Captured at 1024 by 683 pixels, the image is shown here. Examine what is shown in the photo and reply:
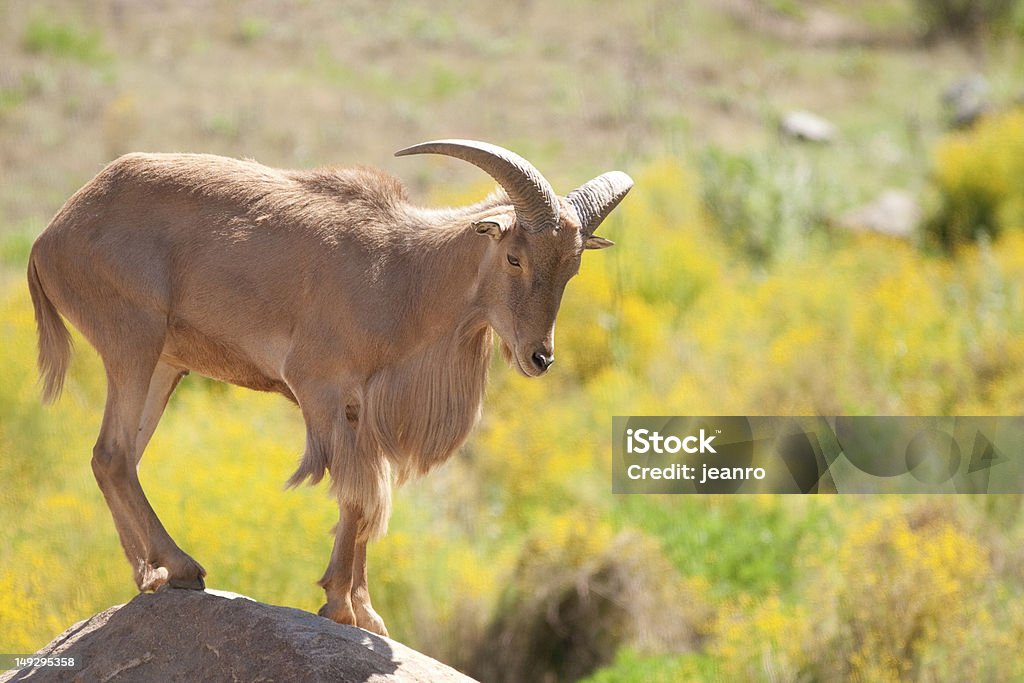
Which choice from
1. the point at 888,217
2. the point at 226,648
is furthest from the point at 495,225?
the point at 888,217

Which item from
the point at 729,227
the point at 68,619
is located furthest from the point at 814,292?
the point at 68,619

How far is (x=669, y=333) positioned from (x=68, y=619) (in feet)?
31.8

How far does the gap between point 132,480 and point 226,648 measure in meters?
0.94

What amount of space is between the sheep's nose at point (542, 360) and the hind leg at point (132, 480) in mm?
1933

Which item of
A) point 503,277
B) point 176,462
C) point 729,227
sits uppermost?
point 729,227

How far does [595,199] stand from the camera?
5363 mm

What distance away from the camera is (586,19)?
3162cm

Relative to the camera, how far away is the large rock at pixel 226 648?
540 cm

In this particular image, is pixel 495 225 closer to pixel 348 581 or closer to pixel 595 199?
pixel 595 199

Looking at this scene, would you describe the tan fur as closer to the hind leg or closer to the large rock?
the hind leg

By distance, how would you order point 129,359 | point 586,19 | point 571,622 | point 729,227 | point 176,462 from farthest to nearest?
point 586,19 < point 729,227 < point 571,622 < point 176,462 < point 129,359

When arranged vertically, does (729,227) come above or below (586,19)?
below

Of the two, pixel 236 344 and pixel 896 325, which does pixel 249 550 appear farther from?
pixel 896 325

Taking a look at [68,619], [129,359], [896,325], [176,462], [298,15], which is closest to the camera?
[129,359]
